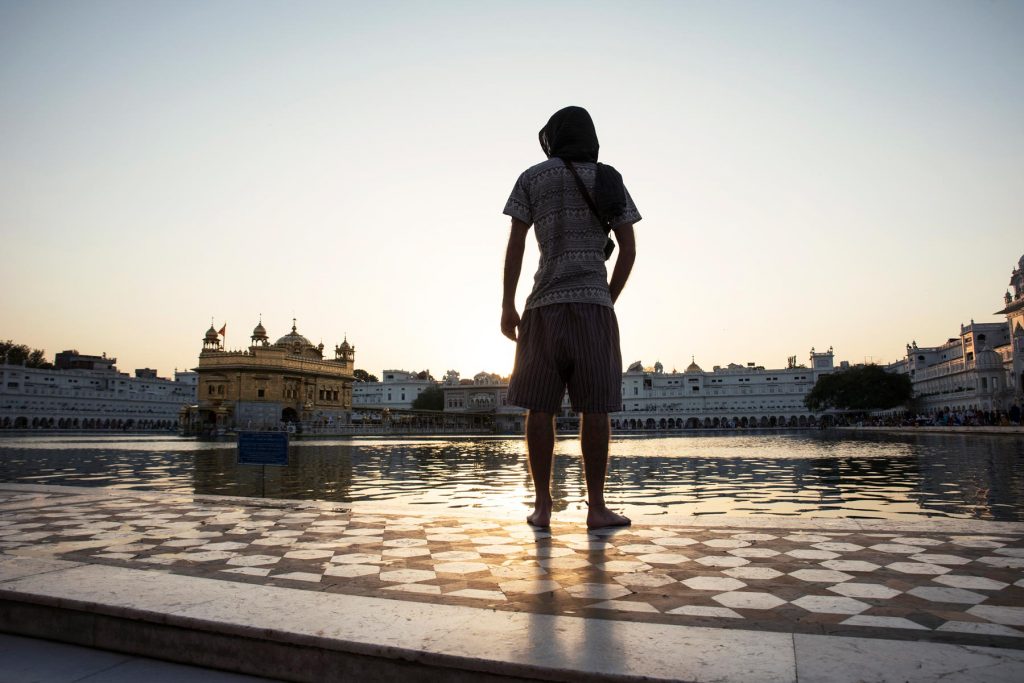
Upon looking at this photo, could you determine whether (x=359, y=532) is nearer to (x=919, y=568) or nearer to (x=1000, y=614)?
(x=919, y=568)

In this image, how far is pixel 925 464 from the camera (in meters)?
10.1

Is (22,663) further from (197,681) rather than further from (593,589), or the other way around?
(593,589)

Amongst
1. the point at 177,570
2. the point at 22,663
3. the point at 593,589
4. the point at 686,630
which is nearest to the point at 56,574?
the point at 177,570

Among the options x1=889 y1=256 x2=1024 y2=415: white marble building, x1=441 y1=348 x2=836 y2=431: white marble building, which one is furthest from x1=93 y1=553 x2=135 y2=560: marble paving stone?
x1=441 y1=348 x2=836 y2=431: white marble building

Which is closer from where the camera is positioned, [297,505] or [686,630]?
[686,630]

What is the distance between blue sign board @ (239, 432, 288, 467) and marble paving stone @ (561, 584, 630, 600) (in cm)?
456

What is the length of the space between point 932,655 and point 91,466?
11.9 meters

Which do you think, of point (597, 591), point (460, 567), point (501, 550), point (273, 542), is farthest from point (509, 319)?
point (597, 591)

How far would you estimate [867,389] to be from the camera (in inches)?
2721

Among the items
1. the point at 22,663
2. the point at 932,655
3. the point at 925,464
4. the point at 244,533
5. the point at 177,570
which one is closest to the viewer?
the point at 932,655

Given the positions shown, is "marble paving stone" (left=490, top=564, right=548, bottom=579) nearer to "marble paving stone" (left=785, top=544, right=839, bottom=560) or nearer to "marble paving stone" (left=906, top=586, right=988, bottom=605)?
"marble paving stone" (left=785, top=544, right=839, bottom=560)

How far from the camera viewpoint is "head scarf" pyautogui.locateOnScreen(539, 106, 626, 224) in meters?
3.76

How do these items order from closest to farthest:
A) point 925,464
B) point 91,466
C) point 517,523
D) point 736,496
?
1. point 517,523
2. point 736,496
3. point 925,464
4. point 91,466

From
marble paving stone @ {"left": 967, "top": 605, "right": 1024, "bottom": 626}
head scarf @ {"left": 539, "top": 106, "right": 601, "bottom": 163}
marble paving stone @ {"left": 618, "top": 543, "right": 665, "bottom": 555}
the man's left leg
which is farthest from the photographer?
head scarf @ {"left": 539, "top": 106, "right": 601, "bottom": 163}
